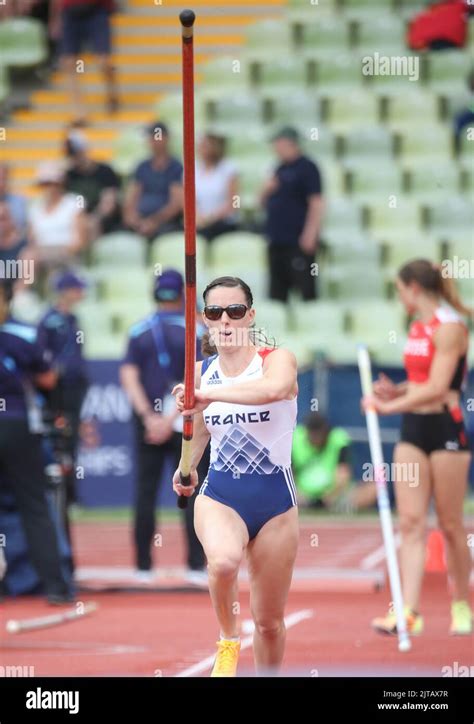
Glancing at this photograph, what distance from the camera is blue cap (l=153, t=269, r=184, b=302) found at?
12461mm

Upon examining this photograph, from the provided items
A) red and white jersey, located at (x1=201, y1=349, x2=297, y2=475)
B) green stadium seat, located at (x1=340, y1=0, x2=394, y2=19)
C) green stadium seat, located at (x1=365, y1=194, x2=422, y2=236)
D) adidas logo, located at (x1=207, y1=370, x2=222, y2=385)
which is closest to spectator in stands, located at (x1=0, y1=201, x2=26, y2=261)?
green stadium seat, located at (x1=365, y1=194, x2=422, y2=236)

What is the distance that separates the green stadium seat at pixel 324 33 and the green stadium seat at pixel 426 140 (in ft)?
4.80

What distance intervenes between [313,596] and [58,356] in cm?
395

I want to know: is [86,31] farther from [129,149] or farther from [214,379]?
[214,379]

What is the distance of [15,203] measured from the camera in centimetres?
1881

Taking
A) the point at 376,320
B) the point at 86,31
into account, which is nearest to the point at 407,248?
the point at 376,320

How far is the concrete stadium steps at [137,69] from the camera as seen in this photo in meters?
21.1

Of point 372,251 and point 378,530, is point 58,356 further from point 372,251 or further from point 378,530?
point 372,251

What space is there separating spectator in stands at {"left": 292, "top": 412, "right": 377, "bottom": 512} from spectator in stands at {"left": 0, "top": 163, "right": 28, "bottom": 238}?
4.20 metres

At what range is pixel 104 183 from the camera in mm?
18672

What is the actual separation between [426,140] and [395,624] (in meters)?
10.1

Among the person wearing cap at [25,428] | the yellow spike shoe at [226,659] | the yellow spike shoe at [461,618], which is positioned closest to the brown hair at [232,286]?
the yellow spike shoe at [226,659]

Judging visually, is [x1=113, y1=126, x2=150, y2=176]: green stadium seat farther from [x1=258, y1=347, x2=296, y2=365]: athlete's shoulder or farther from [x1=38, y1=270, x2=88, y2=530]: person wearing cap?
[x1=258, y1=347, x2=296, y2=365]: athlete's shoulder
